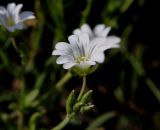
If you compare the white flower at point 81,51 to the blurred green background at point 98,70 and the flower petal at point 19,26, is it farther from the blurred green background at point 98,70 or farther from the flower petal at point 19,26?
the blurred green background at point 98,70

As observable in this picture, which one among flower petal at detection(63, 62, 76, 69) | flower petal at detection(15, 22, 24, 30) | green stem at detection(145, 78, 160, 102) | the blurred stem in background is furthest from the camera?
green stem at detection(145, 78, 160, 102)

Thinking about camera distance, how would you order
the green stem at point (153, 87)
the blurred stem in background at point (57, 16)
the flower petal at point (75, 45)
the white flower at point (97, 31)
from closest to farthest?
the flower petal at point (75, 45), the white flower at point (97, 31), the blurred stem in background at point (57, 16), the green stem at point (153, 87)

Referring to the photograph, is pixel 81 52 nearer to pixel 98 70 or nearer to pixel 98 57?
pixel 98 57

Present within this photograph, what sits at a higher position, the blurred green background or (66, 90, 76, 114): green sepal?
the blurred green background

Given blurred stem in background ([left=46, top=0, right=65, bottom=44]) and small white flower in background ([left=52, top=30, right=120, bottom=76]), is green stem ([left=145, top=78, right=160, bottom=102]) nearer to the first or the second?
blurred stem in background ([left=46, top=0, right=65, bottom=44])

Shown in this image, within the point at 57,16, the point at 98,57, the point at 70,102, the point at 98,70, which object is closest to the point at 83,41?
the point at 98,57

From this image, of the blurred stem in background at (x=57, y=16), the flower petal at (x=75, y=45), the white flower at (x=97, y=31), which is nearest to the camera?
the flower petal at (x=75, y=45)

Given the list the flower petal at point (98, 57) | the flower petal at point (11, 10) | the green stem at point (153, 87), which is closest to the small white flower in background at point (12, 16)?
the flower petal at point (11, 10)

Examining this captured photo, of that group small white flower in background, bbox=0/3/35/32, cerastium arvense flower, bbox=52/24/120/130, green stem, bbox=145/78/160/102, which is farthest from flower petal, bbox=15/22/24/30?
green stem, bbox=145/78/160/102
